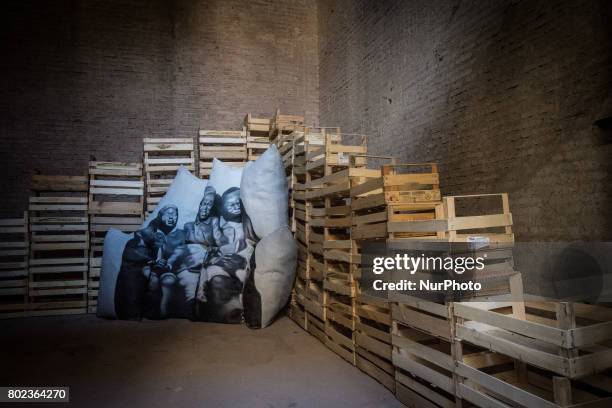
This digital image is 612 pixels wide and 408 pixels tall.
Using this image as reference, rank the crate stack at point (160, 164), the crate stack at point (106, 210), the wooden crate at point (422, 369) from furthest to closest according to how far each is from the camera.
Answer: the crate stack at point (160, 164) → the crate stack at point (106, 210) → the wooden crate at point (422, 369)

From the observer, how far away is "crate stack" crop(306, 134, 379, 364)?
12.6ft

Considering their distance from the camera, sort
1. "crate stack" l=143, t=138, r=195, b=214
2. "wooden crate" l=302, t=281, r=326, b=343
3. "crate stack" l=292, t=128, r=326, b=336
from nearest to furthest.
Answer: "wooden crate" l=302, t=281, r=326, b=343, "crate stack" l=292, t=128, r=326, b=336, "crate stack" l=143, t=138, r=195, b=214

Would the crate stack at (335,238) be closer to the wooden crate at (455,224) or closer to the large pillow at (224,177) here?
the wooden crate at (455,224)

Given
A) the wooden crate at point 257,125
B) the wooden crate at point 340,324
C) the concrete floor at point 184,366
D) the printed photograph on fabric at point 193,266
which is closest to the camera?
the concrete floor at point 184,366

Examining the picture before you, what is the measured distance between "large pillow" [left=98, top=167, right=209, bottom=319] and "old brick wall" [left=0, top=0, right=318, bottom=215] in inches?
138

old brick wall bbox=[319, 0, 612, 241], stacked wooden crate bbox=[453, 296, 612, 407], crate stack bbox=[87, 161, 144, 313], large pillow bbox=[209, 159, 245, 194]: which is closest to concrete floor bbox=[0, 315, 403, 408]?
stacked wooden crate bbox=[453, 296, 612, 407]

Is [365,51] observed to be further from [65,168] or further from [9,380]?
[9,380]

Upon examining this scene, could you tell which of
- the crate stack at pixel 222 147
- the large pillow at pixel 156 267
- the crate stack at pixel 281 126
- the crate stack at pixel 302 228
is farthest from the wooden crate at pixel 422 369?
the crate stack at pixel 222 147

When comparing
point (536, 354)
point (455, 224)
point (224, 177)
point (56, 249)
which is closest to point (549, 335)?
point (536, 354)

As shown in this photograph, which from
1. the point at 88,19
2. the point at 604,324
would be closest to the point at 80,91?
the point at 88,19

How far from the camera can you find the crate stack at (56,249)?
19.4 ft

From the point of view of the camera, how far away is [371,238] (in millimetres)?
3479

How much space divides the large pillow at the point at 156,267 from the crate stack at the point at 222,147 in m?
1.89

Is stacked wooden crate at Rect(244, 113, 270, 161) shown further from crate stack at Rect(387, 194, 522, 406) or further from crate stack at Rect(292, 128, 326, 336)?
crate stack at Rect(387, 194, 522, 406)
